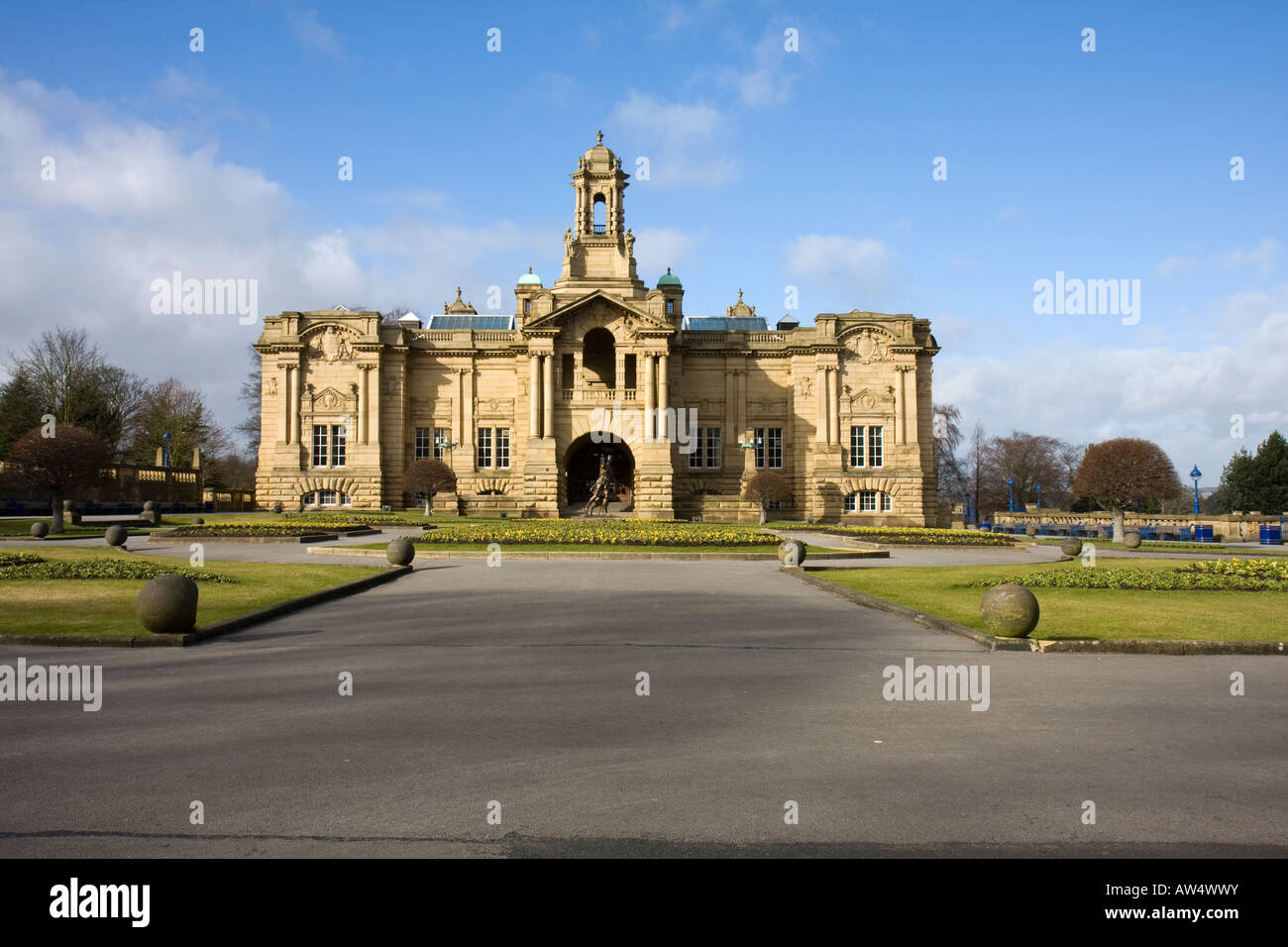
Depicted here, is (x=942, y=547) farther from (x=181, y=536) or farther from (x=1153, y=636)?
(x=181, y=536)

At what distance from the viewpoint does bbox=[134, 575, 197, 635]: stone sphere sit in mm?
13320

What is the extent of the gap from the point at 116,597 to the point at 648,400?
146 ft

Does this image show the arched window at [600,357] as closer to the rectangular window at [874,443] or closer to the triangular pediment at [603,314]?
the triangular pediment at [603,314]

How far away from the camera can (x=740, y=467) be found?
Result: 64875 mm

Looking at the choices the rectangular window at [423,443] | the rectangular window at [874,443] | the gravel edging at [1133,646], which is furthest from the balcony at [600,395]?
the gravel edging at [1133,646]

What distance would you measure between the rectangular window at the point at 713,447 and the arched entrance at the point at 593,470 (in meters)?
5.60

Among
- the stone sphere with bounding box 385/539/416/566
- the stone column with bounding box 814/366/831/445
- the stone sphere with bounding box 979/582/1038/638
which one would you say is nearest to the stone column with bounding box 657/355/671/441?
the stone column with bounding box 814/366/831/445

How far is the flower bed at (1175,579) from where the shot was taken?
2067 cm

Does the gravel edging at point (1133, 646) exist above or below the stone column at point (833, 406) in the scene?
below

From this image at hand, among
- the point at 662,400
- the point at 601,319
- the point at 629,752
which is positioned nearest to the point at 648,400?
the point at 662,400

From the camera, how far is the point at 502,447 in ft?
216

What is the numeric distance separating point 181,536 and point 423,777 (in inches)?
1344
